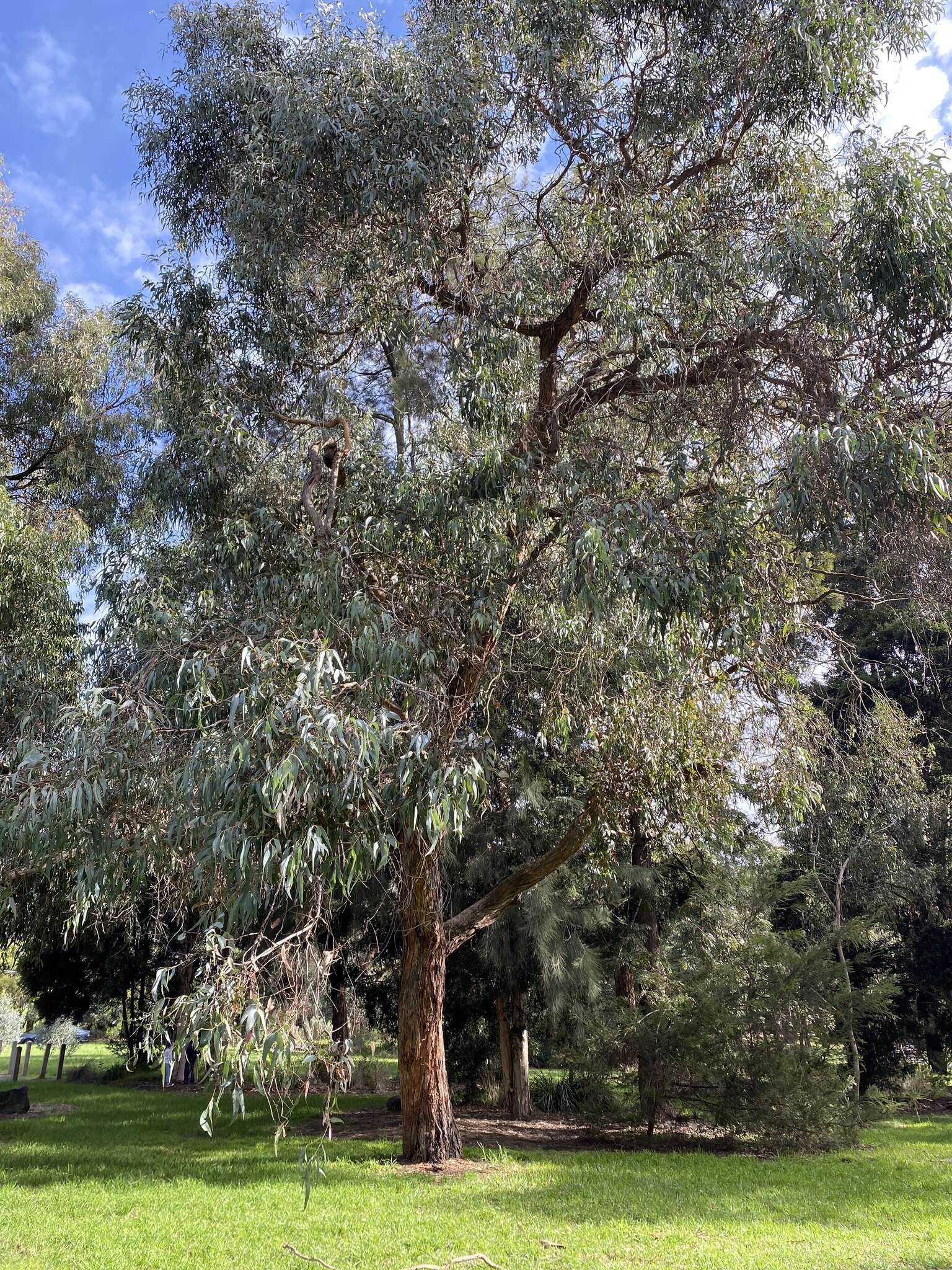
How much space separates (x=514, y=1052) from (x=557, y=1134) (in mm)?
1283

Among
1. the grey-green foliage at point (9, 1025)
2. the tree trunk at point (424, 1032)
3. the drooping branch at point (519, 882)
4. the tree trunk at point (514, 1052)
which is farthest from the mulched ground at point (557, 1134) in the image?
the grey-green foliage at point (9, 1025)

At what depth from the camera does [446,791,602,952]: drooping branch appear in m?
7.82

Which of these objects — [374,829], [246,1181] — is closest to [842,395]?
[374,829]

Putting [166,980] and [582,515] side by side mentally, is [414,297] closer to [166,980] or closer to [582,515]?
[582,515]

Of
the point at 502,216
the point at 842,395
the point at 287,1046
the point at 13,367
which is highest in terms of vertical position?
the point at 13,367

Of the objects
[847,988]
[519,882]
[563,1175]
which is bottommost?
[563,1175]

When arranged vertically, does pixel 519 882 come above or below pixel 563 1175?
above

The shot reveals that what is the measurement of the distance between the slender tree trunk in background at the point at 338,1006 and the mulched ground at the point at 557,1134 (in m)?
1.33

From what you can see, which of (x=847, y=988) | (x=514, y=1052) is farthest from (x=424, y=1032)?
(x=847, y=988)

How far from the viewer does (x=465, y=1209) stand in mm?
5980

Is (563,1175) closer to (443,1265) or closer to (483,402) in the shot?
(443,1265)

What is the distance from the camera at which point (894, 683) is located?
14.4 m

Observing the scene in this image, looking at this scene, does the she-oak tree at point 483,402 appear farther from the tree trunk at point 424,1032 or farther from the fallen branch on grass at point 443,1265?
the fallen branch on grass at point 443,1265

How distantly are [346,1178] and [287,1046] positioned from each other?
4.75m
